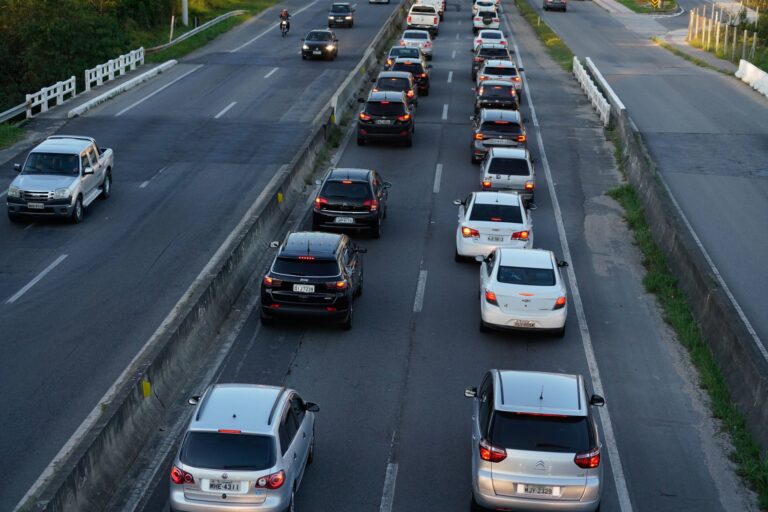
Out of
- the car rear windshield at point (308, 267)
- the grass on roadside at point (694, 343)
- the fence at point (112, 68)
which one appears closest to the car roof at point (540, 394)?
the grass on roadside at point (694, 343)

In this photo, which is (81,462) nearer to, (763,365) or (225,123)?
(763,365)

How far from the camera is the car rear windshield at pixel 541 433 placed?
42.0 ft

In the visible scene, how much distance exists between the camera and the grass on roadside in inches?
592

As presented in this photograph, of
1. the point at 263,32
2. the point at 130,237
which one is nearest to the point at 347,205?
the point at 130,237

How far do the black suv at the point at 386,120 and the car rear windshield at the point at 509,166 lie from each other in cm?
712

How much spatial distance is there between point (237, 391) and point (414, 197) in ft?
58.4

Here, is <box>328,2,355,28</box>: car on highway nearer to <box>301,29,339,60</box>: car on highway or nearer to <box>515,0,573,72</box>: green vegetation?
<box>515,0,573,72</box>: green vegetation

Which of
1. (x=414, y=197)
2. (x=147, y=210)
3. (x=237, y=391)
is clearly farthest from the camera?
(x=414, y=197)

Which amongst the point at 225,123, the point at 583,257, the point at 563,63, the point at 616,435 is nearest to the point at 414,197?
the point at 583,257

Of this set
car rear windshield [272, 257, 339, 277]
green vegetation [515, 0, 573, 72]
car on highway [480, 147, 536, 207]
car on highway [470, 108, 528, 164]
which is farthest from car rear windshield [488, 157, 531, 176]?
green vegetation [515, 0, 573, 72]

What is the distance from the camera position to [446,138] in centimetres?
3872

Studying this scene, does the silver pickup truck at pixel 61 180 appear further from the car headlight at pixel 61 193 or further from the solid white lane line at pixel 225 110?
the solid white lane line at pixel 225 110

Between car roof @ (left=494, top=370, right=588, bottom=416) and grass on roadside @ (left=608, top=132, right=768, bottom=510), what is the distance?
288 cm

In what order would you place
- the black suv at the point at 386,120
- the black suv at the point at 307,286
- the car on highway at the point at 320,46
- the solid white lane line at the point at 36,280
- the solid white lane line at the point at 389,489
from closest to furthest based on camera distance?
the solid white lane line at the point at 389,489 → the black suv at the point at 307,286 → the solid white lane line at the point at 36,280 → the black suv at the point at 386,120 → the car on highway at the point at 320,46
